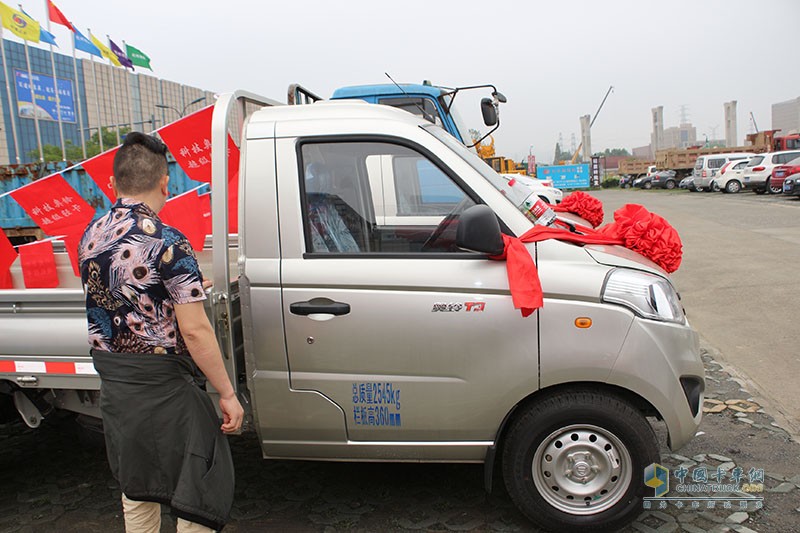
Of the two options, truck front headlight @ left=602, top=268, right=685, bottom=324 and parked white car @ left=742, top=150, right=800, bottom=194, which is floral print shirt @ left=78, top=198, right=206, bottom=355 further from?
parked white car @ left=742, top=150, right=800, bottom=194

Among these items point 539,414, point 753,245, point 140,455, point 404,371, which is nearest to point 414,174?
point 404,371

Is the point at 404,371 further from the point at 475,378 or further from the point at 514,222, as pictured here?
the point at 514,222

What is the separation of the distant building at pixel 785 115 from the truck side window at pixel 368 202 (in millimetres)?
104767

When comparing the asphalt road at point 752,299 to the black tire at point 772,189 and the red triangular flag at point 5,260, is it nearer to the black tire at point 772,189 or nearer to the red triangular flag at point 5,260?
the red triangular flag at point 5,260

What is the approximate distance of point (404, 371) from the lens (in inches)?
113

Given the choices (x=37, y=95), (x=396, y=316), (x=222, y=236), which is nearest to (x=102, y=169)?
(x=222, y=236)

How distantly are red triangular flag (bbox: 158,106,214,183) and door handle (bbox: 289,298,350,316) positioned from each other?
0.93 meters

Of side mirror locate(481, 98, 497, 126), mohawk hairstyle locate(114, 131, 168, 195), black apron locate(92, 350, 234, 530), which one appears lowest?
black apron locate(92, 350, 234, 530)

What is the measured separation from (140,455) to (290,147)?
5.09 feet

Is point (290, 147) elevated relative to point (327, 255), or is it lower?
elevated

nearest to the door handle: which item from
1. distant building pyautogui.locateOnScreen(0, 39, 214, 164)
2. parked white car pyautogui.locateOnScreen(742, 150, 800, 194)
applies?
distant building pyautogui.locateOnScreen(0, 39, 214, 164)

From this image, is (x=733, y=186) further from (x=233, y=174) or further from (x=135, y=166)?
(x=135, y=166)

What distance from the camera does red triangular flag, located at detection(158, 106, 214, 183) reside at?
10.7ft
